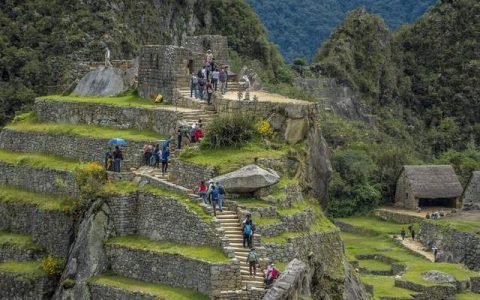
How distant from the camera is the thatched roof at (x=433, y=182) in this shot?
89625 millimetres

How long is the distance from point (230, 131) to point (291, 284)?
338 inches

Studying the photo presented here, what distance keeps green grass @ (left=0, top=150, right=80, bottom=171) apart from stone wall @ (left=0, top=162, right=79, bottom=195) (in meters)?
0.17

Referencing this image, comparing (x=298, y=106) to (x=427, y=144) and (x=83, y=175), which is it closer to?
(x=83, y=175)

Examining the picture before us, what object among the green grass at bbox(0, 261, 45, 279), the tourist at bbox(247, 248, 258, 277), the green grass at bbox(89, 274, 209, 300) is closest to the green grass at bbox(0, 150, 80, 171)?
the green grass at bbox(0, 261, 45, 279)

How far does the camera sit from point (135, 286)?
42.1 m

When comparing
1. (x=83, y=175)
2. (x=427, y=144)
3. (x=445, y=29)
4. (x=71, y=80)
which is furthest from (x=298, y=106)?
(x=445, y=29)

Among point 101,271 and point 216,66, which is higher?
point 216,66

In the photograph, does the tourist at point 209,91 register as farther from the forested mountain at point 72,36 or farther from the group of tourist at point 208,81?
the forested mountain at point 72,36

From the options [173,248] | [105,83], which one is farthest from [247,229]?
[105,83]

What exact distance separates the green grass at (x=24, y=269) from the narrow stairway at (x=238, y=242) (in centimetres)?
879

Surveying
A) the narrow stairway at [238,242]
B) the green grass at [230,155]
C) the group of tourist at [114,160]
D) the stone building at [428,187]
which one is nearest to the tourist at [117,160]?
the group of tourist at [114,160]

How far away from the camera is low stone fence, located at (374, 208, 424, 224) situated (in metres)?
86.5

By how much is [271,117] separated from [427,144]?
7963cm

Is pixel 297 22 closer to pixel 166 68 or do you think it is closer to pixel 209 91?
pixel 166 68
